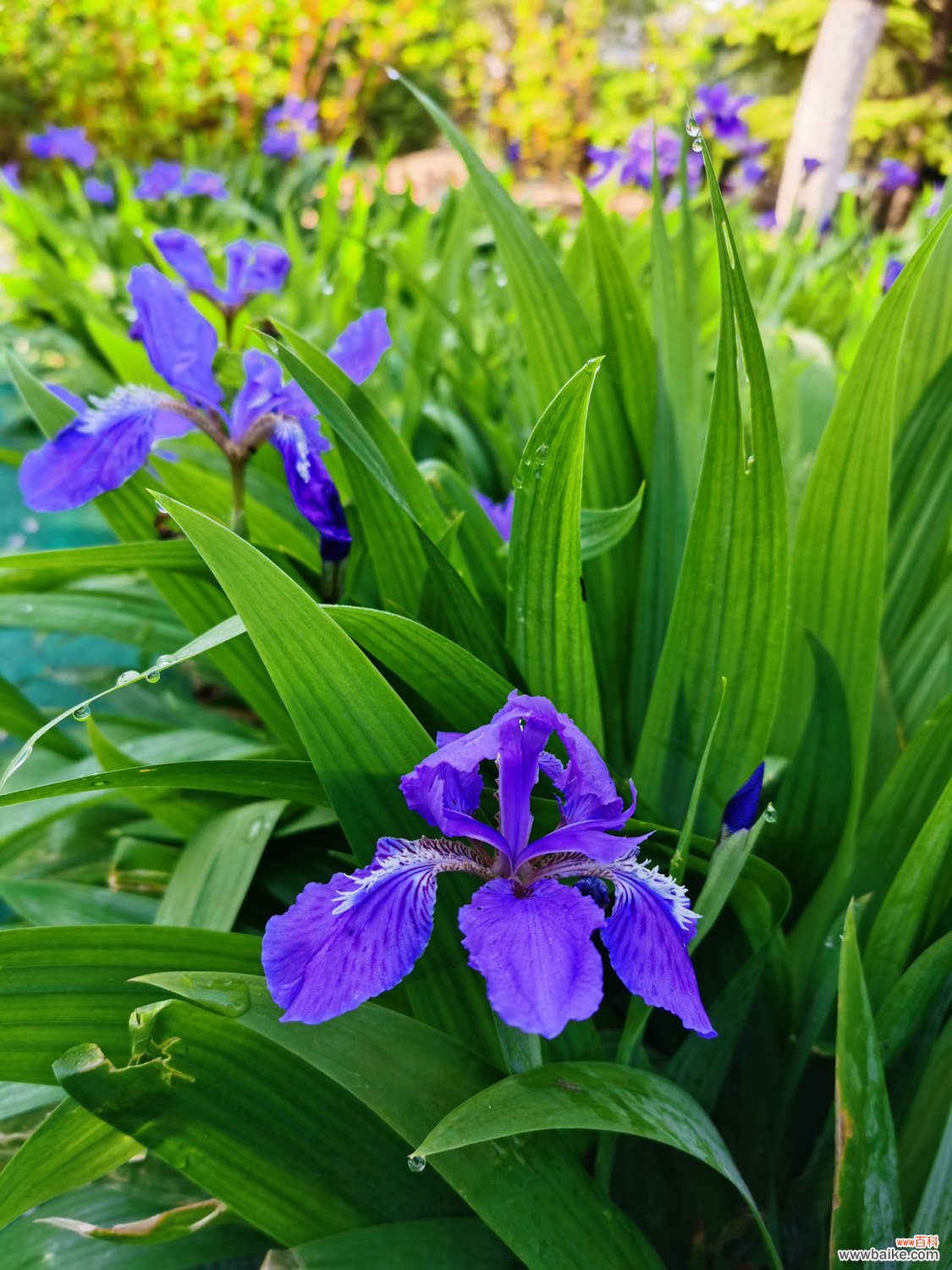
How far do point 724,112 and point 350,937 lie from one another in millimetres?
3470

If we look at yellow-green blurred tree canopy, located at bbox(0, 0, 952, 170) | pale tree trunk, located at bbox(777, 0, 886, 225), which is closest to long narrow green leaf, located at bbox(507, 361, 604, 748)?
pale tree trunk, located at bbox(777, 0, 886, 225)

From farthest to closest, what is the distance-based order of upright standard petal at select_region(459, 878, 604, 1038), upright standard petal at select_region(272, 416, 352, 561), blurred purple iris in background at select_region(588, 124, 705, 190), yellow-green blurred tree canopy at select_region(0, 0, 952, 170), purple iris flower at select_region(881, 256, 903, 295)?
yellow-green blurred tree canopy at select_region(0, 0, 952, 170)
blurred purple iris in background at select_region(588, 124, 705, 190)
purple iris flower at select_region(881, 256, 903, 295)
upright standard petal at select_region(272, 416, 352, 561)
upright standard petal at select_region(459, 878, 604, 1038)

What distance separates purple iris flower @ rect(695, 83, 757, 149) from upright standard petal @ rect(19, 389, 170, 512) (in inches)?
116

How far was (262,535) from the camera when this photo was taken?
1341 millimetres

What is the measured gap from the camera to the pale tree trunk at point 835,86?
4668mm

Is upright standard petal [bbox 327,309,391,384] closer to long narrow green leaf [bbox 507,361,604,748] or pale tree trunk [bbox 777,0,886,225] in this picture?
long narrow green leaf [bbox 507,361,604,748]

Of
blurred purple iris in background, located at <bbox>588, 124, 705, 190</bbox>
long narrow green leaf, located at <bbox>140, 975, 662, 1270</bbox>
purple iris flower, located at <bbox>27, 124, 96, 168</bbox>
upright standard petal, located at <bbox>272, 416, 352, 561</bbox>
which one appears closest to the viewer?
long narrow green leaf, located at <bbox>140, 975, 662, 1270</bbox>

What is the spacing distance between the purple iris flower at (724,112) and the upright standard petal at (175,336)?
2826 millimetres

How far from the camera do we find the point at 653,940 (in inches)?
26.8

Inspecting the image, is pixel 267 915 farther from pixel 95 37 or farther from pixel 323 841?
pixel 95 37

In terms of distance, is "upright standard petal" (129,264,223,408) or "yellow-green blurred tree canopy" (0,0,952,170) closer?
"upright standard petal" (129,264,223,408)

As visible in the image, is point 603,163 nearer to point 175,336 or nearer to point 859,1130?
point 175,336

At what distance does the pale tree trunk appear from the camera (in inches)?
184

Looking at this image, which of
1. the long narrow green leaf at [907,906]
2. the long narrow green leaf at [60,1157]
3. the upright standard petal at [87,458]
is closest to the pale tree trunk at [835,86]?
the upright standard petal at [87,458]
